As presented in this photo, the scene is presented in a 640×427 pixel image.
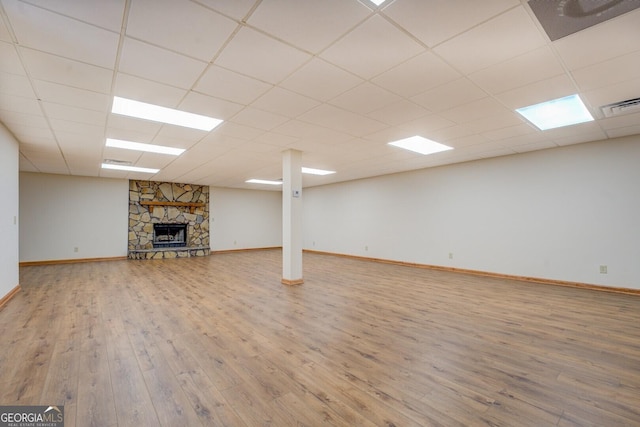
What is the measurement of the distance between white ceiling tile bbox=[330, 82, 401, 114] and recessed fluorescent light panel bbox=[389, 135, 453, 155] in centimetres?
158

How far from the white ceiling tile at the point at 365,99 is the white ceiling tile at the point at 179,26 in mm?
1376

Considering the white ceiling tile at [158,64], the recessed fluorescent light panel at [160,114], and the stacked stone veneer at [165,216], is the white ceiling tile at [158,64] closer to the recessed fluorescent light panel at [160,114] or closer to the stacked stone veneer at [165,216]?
the recessed fluorescent light panel at [160,114]

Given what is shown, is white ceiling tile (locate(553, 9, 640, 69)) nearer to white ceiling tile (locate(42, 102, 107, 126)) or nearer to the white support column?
the white support column

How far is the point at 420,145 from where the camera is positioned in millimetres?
5203

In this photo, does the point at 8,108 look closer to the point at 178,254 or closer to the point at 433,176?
the point at 178,254

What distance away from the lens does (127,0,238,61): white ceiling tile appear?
1748mm

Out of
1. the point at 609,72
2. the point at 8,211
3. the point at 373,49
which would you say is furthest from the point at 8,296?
the point at 609,72

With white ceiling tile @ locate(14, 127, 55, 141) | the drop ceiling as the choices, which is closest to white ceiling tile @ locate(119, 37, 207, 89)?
the drop ceiling

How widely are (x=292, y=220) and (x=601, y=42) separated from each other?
173 inches

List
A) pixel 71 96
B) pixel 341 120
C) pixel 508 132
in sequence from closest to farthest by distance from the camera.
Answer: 1. pixel 71 96
2. pixel 341 120
3. pixel 508 132

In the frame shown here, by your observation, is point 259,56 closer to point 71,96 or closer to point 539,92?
point 71,96

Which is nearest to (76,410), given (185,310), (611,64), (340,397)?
(340,397)

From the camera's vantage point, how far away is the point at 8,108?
332 cm

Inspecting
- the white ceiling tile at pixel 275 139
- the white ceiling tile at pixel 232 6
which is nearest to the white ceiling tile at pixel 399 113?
the white ceiling tile at pixel 275 139
